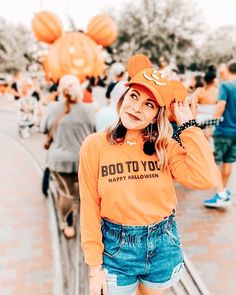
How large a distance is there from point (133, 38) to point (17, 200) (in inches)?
1087

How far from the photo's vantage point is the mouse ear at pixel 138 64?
5.74ft

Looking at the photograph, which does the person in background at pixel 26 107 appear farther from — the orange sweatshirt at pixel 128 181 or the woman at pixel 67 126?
the orange sweatshirt at pixel 128 181

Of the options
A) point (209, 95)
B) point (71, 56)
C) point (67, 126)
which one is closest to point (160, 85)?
point (67, 126)

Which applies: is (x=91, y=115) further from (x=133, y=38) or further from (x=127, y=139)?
(x=133, y=38)

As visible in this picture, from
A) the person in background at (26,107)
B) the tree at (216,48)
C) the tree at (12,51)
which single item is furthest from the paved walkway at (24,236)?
the tree at (216,48)

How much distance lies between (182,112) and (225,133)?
272 cm

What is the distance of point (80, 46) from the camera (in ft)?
28.0

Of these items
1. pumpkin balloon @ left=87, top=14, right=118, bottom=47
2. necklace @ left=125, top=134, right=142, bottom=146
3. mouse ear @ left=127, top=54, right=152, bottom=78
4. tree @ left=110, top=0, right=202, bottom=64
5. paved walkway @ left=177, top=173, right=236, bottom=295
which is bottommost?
paved walkway @ left=177, top=173, right=236, bottom=295

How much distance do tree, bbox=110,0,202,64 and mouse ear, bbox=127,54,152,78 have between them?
28.1 m

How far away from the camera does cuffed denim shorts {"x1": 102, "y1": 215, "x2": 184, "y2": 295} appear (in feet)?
5.34

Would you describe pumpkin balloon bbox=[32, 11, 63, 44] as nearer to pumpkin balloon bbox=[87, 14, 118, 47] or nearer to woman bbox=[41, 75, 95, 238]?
pumpkin balloon bbox=[87, 14, 118, 47]

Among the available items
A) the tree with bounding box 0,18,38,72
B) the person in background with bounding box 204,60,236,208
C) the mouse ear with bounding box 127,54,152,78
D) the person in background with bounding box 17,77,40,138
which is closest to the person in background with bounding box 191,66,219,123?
the person in background with bounding box 204,60,236,208

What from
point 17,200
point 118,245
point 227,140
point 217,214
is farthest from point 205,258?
point 17,200

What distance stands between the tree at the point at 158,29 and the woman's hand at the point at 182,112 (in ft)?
92.4
